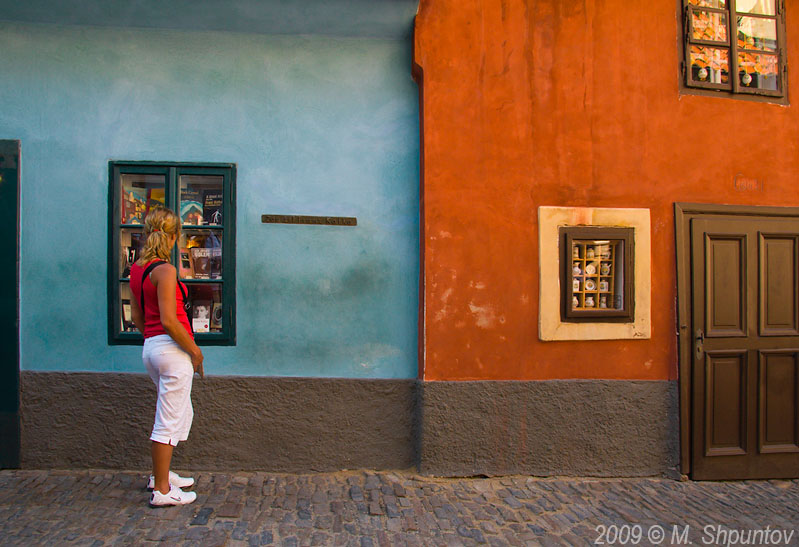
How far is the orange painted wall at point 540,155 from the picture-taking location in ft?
14.0

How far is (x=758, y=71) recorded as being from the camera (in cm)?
470

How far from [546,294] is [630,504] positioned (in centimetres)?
176

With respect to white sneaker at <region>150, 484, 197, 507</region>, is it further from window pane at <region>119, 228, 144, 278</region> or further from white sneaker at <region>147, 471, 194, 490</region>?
window pane at <region>119, 228, 144, 278</region>

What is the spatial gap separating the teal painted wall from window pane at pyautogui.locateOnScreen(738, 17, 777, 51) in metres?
3.21

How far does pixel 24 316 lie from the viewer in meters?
4.22

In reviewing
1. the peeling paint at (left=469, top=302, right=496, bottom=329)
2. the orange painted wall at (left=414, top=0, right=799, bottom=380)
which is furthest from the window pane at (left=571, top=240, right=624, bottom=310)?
the peeling paint at (left=469, top=302, right=496, bottom=329)

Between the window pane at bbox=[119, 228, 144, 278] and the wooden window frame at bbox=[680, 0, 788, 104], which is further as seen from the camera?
the wooden window frame at bbox=[680, 0, 788, 104]

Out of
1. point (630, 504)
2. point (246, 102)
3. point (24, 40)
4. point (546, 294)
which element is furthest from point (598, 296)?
point (24, 40)

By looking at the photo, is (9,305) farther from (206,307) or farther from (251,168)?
(251,168)

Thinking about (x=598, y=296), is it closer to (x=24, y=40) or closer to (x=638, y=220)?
(x=638, y=220)

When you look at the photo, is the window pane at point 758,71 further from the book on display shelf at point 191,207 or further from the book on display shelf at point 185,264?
the book on display shelf at point 185,264

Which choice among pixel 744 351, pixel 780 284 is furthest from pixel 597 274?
pixel 780 284

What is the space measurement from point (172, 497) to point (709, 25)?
20.0 feet

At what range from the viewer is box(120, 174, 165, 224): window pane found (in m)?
4.36
